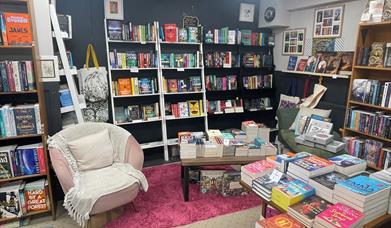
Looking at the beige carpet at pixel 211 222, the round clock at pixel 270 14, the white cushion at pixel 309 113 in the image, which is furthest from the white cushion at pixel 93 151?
the round clock at pixel 270 14

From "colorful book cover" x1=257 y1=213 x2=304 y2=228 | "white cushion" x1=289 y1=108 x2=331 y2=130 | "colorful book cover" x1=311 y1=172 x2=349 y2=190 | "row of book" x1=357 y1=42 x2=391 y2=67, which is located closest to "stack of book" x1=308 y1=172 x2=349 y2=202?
"colorful book cover" x1=311 y1=172 x2=349 y2=190

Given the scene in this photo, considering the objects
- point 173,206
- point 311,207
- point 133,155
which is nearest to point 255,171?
point 311,207

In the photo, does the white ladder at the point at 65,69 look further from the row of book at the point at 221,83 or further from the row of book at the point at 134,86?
the row of book at the point at 221,83

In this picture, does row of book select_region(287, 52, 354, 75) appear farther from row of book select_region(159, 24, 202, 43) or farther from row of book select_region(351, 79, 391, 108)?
row of book select_region(159, 24, 202, 43)

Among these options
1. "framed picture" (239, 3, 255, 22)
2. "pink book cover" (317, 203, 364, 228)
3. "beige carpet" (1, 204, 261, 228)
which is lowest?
"beige carpet" (1, 204, 261, 228)

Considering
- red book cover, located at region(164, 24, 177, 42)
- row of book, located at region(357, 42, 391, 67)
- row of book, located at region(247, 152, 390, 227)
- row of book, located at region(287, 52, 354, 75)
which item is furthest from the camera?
red book cover, located at region(164, 24, 177, 42)

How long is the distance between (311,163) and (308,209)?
42 cm

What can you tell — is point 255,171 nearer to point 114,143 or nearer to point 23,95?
point 114,143

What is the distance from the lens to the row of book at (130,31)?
136 inches

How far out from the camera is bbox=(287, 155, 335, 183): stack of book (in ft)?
5.75

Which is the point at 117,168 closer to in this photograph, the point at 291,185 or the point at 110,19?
the point at 291,185

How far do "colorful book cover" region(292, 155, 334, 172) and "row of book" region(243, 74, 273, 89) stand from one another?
262cm

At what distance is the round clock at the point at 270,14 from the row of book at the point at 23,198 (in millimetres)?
3949

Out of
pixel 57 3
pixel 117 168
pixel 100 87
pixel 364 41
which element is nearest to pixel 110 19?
pixel 57 3
